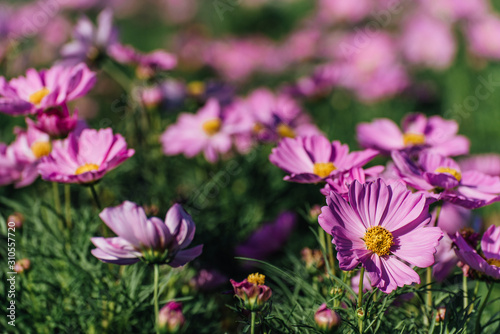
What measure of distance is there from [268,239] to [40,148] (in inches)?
18.0

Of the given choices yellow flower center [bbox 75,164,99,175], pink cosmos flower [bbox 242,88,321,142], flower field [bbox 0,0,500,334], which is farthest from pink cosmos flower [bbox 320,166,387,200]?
pink cosmos flower [bbox 242,88,321,142]

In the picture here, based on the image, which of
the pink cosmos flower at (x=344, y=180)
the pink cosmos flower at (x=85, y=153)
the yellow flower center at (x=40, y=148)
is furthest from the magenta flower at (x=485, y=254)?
the yellow flower center at (x=40, y=148)

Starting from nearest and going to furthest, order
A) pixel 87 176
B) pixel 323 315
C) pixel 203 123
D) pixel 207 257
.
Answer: pixel 323 315 < pixel 87 176 < pixel 207 257 < pixel 203 123

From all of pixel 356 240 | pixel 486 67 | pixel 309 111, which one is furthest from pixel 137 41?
pixel 356 240

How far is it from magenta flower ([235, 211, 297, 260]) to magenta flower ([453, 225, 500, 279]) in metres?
0.37

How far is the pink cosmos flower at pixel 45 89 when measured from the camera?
2.46ft

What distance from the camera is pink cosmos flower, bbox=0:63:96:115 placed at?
29.5 inches

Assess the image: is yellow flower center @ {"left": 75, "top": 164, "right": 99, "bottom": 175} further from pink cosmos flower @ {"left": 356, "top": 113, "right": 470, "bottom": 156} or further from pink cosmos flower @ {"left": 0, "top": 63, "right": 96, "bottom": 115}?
pink cosmos flower @ {"left": 356, "top": 113, "right": 470, "bottom": 156}

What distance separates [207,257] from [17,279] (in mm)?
343

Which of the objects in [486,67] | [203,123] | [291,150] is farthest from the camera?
[486,67]

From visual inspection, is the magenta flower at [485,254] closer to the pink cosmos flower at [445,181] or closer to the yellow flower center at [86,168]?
the pink cosmos flower at [445,181]

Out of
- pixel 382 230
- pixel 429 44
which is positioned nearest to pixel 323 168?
pixel 382 230

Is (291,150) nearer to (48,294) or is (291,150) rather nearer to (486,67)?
(48,294)

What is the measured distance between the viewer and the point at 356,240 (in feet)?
2.00
